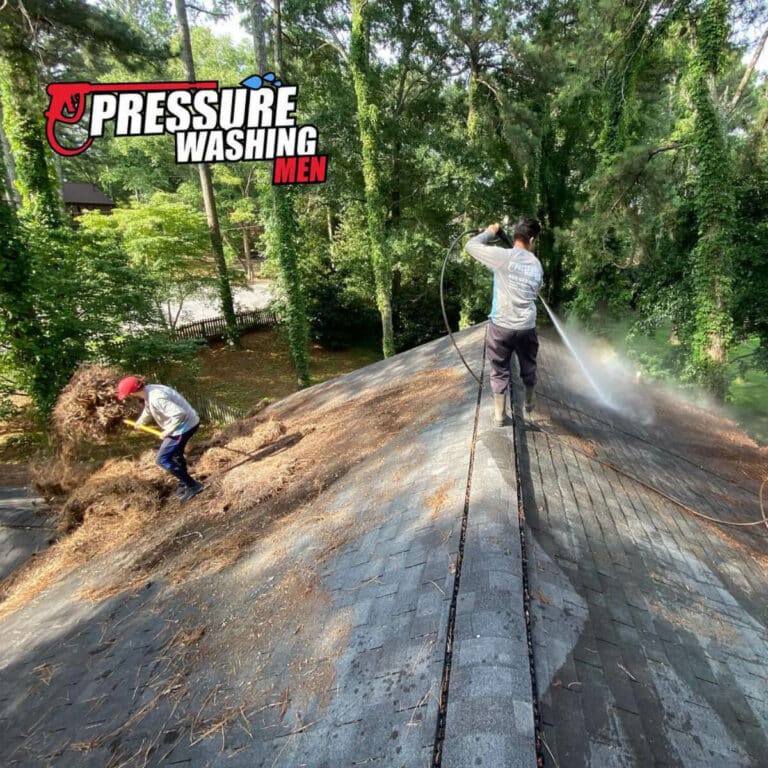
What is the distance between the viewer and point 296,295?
18.2 m

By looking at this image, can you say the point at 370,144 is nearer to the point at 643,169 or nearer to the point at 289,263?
the point at 289,263

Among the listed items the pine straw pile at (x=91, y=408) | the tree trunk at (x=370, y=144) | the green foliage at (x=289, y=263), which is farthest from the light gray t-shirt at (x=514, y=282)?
the green foliage at (x=289, y=263)

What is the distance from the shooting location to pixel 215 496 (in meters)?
5.59

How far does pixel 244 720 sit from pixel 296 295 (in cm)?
1703

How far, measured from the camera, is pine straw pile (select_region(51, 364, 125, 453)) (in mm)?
7301

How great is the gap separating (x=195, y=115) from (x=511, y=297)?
14.2m

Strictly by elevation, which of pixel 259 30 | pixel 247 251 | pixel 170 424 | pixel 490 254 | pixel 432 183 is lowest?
pixel 170 424

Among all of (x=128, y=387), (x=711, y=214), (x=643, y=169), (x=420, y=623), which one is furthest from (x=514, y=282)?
(x=643, y=169)

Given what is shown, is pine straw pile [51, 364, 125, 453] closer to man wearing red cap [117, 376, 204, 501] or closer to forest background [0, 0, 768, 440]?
man wearing red cap [117, 376, 204, 501]

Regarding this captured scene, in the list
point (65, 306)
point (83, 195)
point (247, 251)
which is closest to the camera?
point (65, 306)

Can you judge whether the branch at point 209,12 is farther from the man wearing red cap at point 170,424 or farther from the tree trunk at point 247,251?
the man wearing red cap at point 170,424

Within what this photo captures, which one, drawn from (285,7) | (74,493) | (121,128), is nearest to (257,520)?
(74,493)

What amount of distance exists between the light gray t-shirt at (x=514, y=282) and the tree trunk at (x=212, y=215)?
1774 centimetres

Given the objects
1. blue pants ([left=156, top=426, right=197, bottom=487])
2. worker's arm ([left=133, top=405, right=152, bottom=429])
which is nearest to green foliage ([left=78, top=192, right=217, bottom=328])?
worker's arm ([left=133, top=405, right=152, bottom=429])
